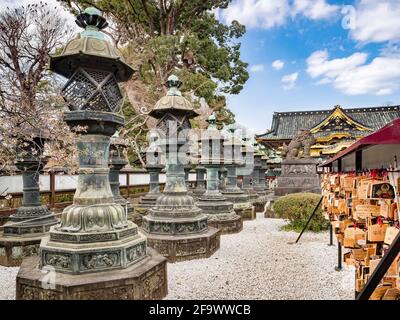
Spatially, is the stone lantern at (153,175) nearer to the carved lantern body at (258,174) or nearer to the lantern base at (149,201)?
the lantern base at (149,201)

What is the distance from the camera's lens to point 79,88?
4.21 metres

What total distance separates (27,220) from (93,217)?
338cm

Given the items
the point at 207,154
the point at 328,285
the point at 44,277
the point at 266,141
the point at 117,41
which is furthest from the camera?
the point at 266,141

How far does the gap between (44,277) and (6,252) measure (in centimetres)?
330

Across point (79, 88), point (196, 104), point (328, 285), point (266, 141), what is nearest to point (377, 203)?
point (328, 285)

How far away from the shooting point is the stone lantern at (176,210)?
651 cm

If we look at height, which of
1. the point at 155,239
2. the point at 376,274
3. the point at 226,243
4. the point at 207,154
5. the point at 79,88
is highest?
the point at 79,88

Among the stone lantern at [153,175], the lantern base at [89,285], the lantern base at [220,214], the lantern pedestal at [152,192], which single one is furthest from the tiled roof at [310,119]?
the lantern base at [89,285]

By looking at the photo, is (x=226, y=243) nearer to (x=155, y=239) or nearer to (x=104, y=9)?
(x=155, y=239)

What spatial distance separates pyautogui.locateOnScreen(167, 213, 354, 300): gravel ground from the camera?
4715mm

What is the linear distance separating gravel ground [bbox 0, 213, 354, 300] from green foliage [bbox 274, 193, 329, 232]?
1452mm

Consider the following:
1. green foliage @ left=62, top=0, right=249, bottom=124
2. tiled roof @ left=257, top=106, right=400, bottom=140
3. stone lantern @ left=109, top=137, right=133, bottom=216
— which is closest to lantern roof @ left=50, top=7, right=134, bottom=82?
stone lantern @ left=109, top=137, right=133, bottom=216

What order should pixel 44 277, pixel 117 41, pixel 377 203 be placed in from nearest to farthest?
1. pixel 377 203
2. pixel 44 277
3. pixel 117 41

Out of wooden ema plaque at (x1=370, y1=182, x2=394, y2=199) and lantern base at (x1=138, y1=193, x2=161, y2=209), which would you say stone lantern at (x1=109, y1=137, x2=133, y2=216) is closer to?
lantern base at (x1=138, y1=193, x2=161, y2=209)
